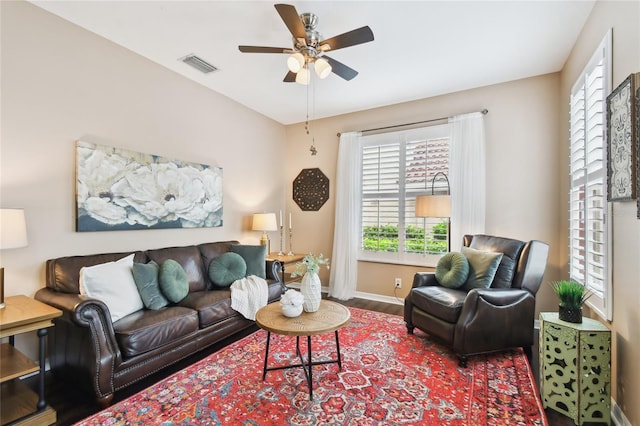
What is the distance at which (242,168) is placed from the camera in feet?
14.0

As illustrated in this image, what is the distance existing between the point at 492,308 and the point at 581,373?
0.70 m

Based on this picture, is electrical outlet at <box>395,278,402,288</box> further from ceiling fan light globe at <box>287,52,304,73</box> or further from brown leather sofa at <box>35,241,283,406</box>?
ceiling fan light globe at <box>287,52,304,73</box>

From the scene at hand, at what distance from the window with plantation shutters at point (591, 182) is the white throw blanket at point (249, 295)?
9.08 ft

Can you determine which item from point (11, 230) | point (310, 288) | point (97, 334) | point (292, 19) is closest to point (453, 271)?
point (310, 288)

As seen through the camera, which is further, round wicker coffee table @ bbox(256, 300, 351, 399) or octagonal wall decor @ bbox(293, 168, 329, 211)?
octagonal wall decor @ bbox(293, 168, 329, 211)

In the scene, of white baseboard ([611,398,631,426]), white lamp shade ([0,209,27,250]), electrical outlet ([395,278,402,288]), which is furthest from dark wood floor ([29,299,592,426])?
electrical outlet ([395,278,402,288])

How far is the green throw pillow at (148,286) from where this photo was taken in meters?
2.42

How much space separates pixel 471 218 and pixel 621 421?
2165mm

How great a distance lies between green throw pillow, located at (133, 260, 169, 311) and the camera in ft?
7.93

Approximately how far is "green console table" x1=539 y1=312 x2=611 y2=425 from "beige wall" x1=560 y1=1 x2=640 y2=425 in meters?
0.09

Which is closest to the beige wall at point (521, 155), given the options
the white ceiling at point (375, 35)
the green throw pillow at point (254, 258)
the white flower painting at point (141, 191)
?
the white ceiling at point (375, 35)

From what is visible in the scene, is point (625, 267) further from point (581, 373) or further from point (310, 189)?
point (310, 189)

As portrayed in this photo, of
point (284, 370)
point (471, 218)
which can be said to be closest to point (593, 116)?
point (471, 218)

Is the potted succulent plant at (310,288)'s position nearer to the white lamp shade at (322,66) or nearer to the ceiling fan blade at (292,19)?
the white lamp shade at (322,66)
